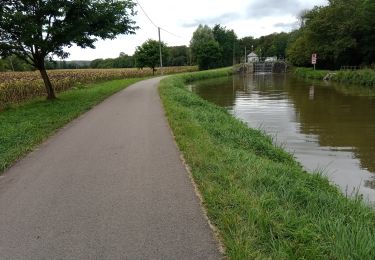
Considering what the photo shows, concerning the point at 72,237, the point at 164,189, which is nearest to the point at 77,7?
the point at 164,189

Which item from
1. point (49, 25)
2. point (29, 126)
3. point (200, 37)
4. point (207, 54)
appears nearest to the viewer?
point (29, 126)

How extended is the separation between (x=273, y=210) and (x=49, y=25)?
15.9 meters

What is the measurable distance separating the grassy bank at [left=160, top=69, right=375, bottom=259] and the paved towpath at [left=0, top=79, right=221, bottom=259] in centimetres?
29

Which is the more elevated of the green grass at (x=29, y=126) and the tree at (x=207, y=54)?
the tree at (x=207, y=54)

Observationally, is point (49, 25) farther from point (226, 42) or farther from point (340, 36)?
point (226, 42)

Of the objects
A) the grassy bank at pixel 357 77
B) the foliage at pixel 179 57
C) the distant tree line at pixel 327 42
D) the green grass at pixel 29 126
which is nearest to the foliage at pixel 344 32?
the distant tree line at pixel 327 42

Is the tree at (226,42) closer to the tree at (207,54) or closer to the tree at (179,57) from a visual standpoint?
the tree at (179,57)

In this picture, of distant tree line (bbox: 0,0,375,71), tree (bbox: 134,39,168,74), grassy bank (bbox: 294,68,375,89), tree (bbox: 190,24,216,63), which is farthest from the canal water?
tree (bbox: 190,24,216,63)

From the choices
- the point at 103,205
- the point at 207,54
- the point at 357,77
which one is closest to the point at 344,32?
the point at 357,77

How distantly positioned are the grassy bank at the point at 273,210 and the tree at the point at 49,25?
11.1 metres

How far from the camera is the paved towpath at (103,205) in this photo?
3947 mm

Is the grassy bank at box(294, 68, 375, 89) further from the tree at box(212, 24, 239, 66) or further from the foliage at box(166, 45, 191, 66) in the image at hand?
the foliage at box(166, 45, 191, 66)

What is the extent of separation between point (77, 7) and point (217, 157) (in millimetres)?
Answer: 13369

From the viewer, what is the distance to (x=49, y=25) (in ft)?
57.2
